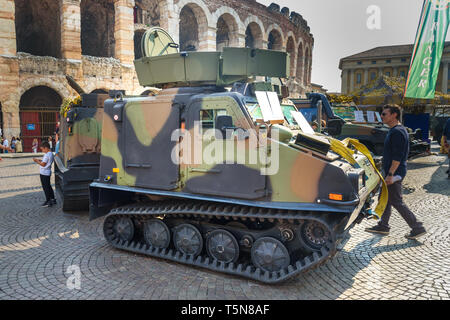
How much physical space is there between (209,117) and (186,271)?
2100 millimetres

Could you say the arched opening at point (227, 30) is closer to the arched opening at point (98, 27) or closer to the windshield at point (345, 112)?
the arched opening at point (98, 27)

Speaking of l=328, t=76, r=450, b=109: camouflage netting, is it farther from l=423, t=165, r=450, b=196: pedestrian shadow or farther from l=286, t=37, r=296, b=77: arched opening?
l=286, t=37, r=296, b=77: arched opening

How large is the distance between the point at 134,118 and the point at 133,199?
1.53 metres

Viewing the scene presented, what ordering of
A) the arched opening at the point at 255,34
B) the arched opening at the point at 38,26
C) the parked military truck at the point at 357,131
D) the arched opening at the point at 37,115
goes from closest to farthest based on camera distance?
the parked military truck at the point at 357,131, the arched opening at the point at 37,115, the arched opening at the point at 38,26, the arched opening at the point at 255,34

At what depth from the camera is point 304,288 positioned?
13.6 ft

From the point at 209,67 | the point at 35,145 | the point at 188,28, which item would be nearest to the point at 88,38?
the point at 188,28

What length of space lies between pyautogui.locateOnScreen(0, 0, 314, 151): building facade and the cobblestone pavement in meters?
Result: 14.4

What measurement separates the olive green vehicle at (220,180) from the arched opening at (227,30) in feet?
71.6

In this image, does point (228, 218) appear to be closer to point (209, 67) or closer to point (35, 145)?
point (209, 67)

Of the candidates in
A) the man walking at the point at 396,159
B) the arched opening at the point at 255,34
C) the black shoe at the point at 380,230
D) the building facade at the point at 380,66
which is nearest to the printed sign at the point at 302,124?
the man walking at the point at 396,159

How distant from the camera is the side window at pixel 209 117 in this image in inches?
177

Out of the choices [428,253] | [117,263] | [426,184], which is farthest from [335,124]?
[117,263]

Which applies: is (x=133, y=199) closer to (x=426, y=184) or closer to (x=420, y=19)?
(x=426, y=184)

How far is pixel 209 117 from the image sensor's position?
4.57m
